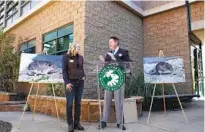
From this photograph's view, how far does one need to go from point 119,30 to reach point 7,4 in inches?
352

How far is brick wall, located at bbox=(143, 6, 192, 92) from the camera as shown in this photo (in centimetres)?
871

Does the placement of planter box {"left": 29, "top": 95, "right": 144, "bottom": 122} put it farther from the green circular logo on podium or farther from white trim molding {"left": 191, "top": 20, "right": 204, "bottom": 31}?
white trim molding {"left": 191, "top": 20, "right": 204, "bottom": 31}

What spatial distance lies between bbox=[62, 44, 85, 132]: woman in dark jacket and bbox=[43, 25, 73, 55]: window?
10.8 feet

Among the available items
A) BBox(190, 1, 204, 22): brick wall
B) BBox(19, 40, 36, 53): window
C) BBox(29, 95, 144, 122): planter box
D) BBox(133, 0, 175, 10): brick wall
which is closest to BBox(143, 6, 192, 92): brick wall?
BBox(190, 1, 204, 22): brick wall

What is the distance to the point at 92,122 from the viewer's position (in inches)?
208

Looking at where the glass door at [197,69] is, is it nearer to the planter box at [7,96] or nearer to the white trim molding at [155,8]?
the white trim molding at [155,8]

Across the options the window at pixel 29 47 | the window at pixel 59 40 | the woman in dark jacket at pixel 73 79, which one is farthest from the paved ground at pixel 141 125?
the window at pixel 29 47

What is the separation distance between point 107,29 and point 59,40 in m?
1.84

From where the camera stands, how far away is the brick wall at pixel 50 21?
739 centimetres

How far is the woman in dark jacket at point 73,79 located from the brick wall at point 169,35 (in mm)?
5319

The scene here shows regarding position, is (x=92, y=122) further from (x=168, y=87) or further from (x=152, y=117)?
(x=168, y=87)

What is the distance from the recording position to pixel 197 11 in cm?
866

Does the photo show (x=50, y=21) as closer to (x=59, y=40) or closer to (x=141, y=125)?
(x=59, y=40)

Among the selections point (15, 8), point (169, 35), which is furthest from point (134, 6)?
point (15, 8)
